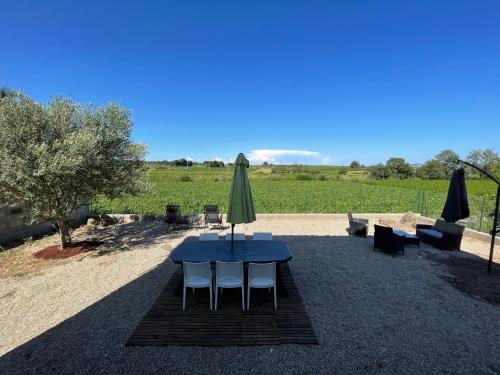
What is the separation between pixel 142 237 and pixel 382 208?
49.0 feet

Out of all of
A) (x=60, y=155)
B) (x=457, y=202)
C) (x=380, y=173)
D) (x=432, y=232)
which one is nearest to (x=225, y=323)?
(x=60, y=155)

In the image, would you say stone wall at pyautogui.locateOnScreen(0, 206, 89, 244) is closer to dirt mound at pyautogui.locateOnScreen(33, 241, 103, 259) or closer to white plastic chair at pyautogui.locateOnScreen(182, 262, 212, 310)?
dirt mound at pyautogui.locateOnScreen(33, 241, 103, 259)

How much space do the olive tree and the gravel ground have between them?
79.7 inches

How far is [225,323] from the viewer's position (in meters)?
4.52

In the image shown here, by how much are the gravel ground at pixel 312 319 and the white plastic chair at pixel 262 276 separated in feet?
3.07

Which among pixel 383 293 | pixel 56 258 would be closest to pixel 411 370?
pixel 383 293

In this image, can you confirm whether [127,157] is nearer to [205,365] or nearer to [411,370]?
[205,365]

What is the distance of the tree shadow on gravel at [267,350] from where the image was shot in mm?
3566

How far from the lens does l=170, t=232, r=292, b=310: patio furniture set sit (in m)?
4.87

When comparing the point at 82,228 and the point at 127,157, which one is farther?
the point at 82,228

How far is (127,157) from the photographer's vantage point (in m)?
9.07

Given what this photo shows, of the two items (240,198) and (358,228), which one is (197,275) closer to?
(240,198)

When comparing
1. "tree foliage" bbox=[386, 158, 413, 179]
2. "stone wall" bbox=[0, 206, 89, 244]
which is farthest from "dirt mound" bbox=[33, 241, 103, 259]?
"tree foliage" bbox=[386, 158, 413, 179]

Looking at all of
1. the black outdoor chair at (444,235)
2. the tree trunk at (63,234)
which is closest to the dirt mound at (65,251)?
the tree trunk at (63,234)
